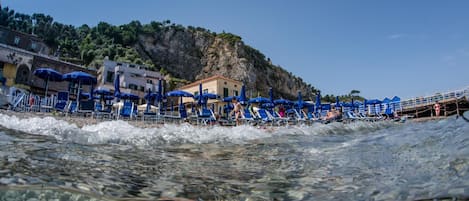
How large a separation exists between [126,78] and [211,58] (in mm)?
33997

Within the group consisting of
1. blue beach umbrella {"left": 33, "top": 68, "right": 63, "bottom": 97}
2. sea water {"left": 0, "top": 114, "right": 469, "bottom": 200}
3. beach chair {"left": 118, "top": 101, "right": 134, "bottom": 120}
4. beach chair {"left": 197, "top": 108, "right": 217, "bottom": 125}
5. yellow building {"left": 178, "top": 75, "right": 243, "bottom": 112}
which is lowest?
sea water {"left": 0, "top": 114, "right": 469, "bottom": 200}

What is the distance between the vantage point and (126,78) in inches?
1693

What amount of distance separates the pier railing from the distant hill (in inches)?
1413

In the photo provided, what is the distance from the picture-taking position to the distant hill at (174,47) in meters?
62.9

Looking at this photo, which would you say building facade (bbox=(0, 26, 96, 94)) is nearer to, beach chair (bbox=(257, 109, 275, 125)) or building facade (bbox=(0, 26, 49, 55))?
building facade (bbox=(0, 26, 49, 55))

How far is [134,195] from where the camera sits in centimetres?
277

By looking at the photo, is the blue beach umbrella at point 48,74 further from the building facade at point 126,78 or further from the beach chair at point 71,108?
the building facade at point 126,78

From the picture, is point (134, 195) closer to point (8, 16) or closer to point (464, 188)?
point (464, 188)

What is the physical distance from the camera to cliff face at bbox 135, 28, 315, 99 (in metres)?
70.4

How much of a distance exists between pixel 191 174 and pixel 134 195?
A: 1.22 meters

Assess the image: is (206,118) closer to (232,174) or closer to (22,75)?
(232,174)

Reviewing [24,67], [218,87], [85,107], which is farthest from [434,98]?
[24,67]

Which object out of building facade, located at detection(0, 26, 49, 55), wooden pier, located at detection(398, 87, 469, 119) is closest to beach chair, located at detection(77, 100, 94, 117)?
wooden pier, located at detection(398, 87, 469, 119)

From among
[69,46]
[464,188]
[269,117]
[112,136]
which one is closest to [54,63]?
[69,46]
